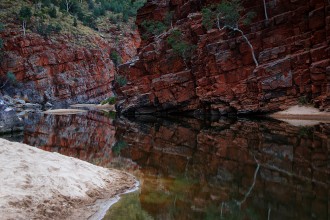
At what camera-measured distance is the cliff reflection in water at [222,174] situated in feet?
30.1

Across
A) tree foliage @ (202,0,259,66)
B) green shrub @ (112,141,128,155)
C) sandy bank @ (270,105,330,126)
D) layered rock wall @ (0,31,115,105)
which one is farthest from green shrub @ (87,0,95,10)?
green shrub @ (112,141,128,155)

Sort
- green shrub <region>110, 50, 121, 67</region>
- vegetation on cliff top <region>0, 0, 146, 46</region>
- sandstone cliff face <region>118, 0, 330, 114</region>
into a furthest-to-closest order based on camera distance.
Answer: green shrub <region>110, 50, 121, 67</region>, vegetation on cliff top <region>0, 0, 146, 46</region>, sandstone cliff face <region>118, 0, 330, 114</region>

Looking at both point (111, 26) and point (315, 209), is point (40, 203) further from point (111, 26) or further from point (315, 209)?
point (111, 26)

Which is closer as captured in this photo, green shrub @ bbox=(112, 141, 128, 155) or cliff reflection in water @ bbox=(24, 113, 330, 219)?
cliff reflection in water @ bbox=(24, 113, 330, 219)

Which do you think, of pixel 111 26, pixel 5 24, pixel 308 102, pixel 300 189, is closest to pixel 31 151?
pixel 300 189

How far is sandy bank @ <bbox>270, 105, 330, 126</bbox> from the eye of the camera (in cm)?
3522

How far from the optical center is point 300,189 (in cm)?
1059

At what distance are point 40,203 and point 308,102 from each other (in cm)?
3523

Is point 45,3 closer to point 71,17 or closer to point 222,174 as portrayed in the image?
point 71,17

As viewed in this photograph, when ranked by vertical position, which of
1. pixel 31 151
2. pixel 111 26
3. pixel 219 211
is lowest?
pixel 219 211

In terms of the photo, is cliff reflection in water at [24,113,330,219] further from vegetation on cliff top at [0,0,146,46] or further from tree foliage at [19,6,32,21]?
vegetation on cliff top at [0,0,146,46]

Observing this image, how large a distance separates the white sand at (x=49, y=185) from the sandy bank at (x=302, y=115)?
26.9 meters

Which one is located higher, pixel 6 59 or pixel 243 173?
pixel 6 59

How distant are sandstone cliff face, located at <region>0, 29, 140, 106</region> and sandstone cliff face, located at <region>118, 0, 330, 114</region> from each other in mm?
34366
